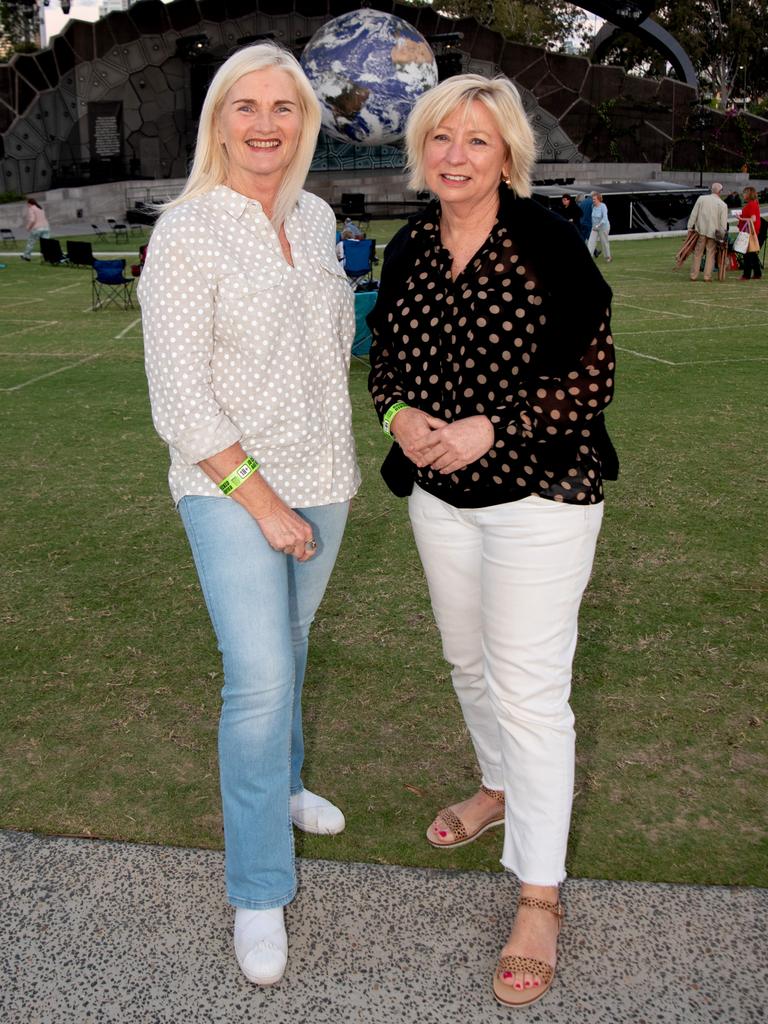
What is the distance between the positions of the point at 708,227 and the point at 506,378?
17319mm

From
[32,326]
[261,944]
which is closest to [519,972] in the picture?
[261,944]

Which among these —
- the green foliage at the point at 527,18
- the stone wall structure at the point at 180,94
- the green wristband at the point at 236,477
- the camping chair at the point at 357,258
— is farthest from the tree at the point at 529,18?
the green wristband at the point at 236,477

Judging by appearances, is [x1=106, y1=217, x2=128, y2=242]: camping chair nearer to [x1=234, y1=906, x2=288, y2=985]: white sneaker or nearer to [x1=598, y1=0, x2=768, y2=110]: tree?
[x1=234, y1=906, x2=288, y2=985]: white sneaker

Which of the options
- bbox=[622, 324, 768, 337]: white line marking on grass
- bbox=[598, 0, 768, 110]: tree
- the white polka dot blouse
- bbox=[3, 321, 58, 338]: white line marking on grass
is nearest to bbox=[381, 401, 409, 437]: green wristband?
the white polka dot blouse

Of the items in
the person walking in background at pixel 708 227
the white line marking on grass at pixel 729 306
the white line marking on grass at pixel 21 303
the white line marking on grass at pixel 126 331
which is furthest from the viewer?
the person walking in background at pixel 708 227

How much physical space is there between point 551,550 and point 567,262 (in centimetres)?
65

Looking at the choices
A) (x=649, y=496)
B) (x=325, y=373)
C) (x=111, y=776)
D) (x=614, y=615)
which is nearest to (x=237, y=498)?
(x=325, y=373)

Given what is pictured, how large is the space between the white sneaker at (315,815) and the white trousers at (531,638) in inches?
25.4

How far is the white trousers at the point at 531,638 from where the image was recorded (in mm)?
2398

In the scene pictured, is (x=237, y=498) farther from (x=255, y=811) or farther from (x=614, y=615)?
(x=614, y=615)

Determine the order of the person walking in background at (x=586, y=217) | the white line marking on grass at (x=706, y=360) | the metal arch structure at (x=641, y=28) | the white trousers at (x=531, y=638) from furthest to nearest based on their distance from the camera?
1. the metal arch structure at (x=641, y=28)
2. the person walking in background at (x=586, y=217)
3. the white line marking on grass at (x=706, y=360)
4. the white trousers at (x=531, y=638)

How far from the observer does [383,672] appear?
4.13 meters

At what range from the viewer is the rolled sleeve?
2.29 metres

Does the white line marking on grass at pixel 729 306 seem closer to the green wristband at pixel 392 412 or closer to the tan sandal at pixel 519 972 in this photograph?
the green wristband at pixel 392 412
